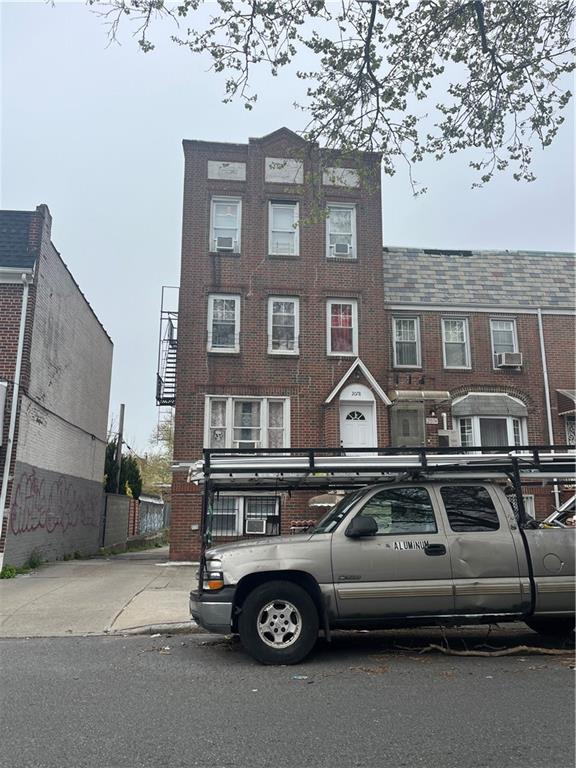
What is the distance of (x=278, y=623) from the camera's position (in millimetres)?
6117

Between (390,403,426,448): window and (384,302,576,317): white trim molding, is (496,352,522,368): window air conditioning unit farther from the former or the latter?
(390,403,426,448): window

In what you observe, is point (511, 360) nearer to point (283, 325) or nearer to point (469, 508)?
point (283, 325)

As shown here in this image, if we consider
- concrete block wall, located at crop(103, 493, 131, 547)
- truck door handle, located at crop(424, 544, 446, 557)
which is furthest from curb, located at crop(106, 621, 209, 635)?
concrete block wall, located at crop(103, 493, 131, 547)

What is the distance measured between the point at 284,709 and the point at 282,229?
1444cm

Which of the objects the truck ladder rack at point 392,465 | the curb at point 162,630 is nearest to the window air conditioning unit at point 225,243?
the truck ladder rack at point 392,465

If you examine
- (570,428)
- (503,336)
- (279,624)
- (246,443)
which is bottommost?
(279,624)

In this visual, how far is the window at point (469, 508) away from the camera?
6.52m

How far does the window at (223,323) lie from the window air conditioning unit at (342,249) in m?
3.06

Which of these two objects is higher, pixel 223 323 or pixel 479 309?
pixel 479 309

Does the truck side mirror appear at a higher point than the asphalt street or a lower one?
higher

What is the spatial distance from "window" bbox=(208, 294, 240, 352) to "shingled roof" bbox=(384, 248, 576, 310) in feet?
14.3

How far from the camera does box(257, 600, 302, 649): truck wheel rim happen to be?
609cm

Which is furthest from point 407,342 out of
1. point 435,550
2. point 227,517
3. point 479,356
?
point 435,550

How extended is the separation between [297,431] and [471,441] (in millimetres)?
4623
